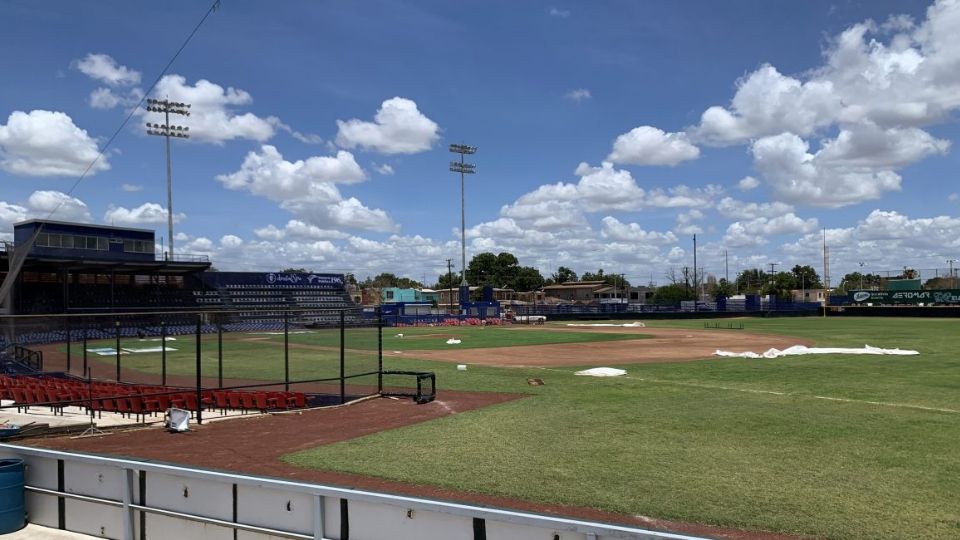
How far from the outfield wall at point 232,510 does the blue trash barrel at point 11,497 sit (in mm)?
157

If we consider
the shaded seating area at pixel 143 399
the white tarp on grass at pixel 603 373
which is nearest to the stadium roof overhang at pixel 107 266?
the shaded seating area at pixel 143 399

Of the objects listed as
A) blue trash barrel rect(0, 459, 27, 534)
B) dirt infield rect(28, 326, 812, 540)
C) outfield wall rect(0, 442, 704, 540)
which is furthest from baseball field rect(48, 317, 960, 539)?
blue trash barrel rect(0, 459, 27, 534)

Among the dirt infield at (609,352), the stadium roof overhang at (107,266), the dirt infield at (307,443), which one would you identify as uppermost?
the stadium roof overhang at (107,266)

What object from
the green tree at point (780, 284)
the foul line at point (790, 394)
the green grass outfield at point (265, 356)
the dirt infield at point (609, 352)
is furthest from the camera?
the green tree at point (780, 284)

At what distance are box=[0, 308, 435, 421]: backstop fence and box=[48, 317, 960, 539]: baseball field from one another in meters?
1.36

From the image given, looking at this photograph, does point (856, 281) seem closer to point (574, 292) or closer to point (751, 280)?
point (751, 280)

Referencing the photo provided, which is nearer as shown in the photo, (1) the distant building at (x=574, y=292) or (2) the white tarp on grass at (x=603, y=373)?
(2) the white tarp on grass at (x=603, y=373)

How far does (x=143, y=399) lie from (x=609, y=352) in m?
24.6

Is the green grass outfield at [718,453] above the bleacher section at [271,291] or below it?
below

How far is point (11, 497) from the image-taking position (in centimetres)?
719

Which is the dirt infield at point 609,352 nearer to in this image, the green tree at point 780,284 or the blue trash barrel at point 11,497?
the blue trash barrel at point 11,497

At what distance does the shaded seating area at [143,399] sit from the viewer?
16656mm

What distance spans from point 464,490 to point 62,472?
16.0 feet

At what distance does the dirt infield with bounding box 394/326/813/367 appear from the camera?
101ft
